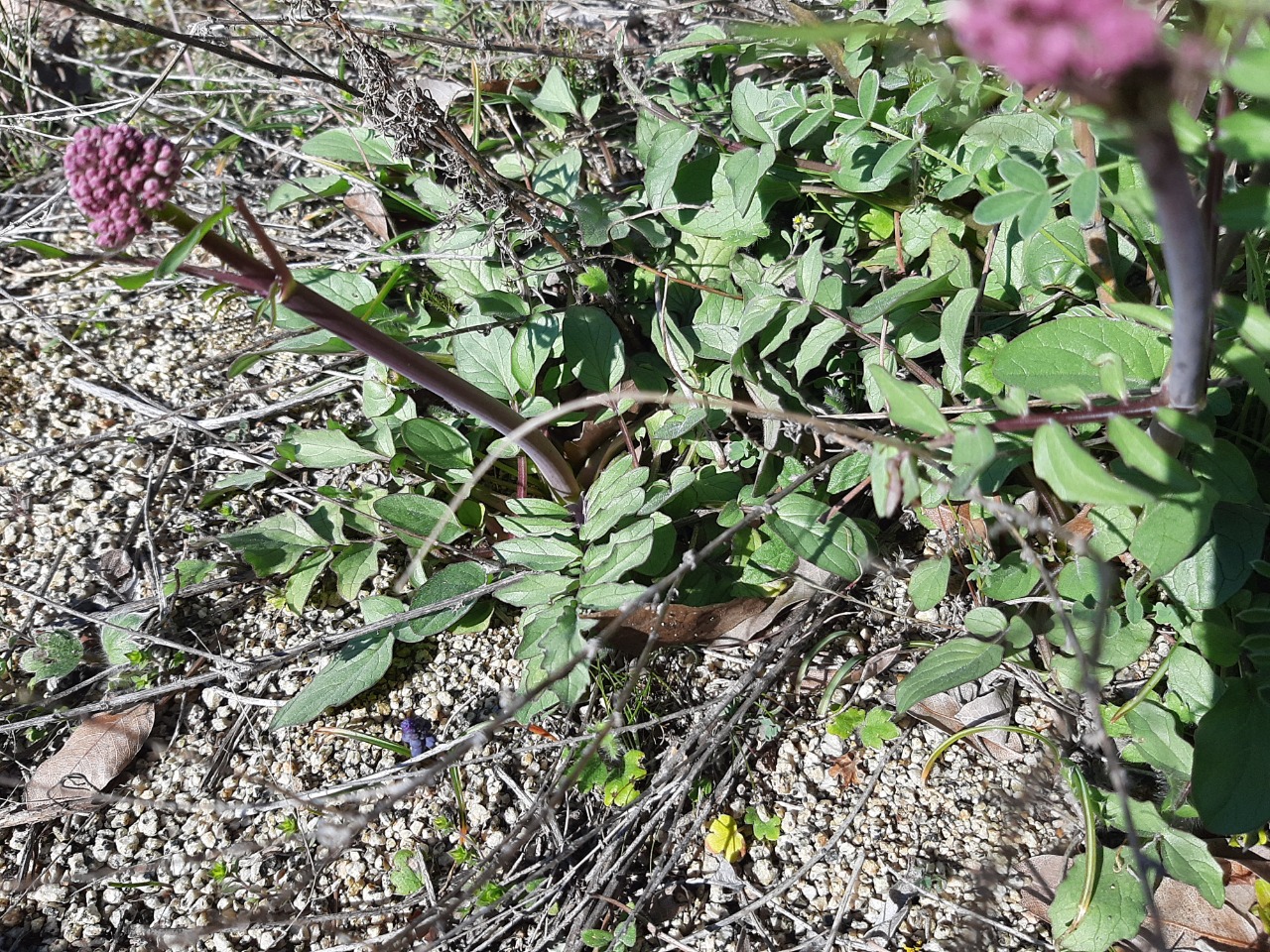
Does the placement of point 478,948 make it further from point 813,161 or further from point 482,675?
point 813,161

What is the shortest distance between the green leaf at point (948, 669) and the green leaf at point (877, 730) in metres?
0.16

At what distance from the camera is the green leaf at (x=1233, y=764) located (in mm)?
1474

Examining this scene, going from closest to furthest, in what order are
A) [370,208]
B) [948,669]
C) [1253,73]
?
[1253,73]
[948,669]
[370,208]

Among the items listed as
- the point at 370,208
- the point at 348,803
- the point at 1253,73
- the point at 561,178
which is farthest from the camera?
the point at 370,208

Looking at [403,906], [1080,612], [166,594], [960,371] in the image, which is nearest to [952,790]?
[1080,612]

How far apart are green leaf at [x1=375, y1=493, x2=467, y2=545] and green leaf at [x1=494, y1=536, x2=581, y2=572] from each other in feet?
0.59

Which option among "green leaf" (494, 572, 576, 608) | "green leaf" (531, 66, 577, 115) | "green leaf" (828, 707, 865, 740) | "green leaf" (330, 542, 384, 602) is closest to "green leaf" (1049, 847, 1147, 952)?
"green leaf" (828, 707, 865, 740)

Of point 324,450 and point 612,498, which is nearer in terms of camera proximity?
point 612,498

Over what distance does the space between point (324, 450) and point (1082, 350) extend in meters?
1.64

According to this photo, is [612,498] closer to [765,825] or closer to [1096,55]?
[765,825]

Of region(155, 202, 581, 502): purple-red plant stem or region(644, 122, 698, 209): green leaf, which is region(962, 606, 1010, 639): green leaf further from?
region(644, 122, 698, 209): green leaf

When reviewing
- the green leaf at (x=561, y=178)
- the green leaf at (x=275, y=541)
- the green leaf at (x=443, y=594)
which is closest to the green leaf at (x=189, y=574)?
the green leaf at (x=275, y=541)

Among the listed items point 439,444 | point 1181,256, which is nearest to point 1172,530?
point 1181,256

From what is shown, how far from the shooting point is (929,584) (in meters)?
1.74
